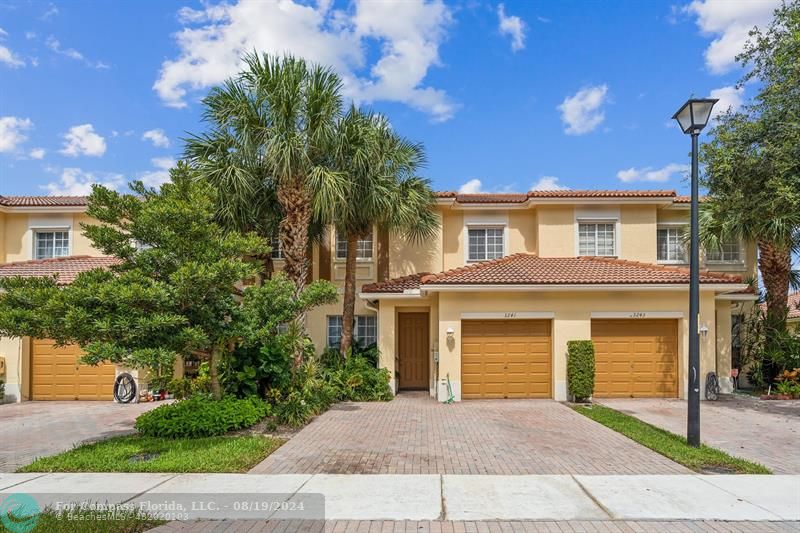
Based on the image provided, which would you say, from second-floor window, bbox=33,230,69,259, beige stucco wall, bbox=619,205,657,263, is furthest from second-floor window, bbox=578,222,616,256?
second-floor window, bbox=33,230,69,259

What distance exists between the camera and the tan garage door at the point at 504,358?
14.3 meters

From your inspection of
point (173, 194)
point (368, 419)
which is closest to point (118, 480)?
point (173, 194)

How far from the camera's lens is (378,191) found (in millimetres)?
13953

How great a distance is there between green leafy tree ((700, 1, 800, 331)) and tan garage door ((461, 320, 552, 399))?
597cm

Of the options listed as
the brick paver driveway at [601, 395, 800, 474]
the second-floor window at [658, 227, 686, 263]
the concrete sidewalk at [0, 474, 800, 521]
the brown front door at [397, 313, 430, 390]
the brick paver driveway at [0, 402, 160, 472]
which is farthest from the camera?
the second-floor window at [658, 227, 686, 263]

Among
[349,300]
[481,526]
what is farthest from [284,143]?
[481,526]

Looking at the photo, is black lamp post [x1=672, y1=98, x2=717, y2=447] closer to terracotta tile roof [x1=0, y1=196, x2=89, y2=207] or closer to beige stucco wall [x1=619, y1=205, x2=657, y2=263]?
beige stucco wall [x1=619, y1=205, x2=657, y2=263]

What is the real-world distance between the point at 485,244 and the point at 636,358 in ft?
20.9

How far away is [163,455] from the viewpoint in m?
7.95

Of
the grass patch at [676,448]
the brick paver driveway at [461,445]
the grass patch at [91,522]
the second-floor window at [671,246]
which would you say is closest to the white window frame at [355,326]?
the brick paver driveway at [461,445]

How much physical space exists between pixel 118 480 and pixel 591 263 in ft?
46.2

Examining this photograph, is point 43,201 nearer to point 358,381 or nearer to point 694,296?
point 358,381

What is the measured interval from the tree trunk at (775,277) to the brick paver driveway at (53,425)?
18658 mm

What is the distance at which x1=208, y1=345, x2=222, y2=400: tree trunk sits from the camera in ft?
32.7
